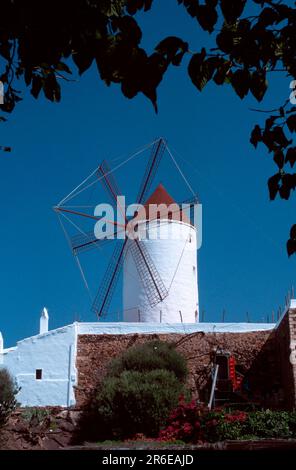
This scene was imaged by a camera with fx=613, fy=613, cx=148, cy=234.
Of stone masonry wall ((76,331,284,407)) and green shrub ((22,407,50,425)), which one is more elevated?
stone masonry wall ((76,331,284,407))

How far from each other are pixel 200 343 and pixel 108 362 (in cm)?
255

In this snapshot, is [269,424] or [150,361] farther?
[150,361]

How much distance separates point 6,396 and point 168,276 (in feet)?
21.5

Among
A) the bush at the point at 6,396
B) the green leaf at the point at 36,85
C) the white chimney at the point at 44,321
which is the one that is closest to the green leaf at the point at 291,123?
the green leaf at the point at 36,85

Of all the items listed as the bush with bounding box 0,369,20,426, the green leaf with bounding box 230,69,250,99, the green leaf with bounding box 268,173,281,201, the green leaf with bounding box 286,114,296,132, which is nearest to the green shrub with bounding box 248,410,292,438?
the bush with bounding box 0,369,20,426

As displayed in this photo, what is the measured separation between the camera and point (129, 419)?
13.4 meters

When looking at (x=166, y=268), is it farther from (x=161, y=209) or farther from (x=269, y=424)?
(x=269, y=424)

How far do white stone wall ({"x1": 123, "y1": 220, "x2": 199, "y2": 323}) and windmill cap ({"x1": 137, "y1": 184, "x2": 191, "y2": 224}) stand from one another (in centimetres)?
25

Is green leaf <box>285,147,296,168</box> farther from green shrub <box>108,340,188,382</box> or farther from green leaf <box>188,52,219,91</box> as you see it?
green shrub <box>108,340,188,382</box>

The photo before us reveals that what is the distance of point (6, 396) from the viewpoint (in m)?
15.0

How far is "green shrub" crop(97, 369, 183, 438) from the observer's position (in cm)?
1312

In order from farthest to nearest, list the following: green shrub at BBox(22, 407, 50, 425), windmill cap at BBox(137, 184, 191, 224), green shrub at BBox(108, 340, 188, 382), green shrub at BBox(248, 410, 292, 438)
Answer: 1. windmill cap at BBox(137, 184, 191, 224)
2. green shrub at BBox(108, 340, 188, 382)
3. green shrub at BBox(22, 407, 50, 425)
4. green shrub at BBox(248, 410, 292, 438)

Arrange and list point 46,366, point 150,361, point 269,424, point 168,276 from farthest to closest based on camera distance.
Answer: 1. point 168,276
2. point 46,366
3. point 150,361
4. point 269,424

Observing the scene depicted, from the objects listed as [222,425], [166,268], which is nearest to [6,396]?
[222,425]
